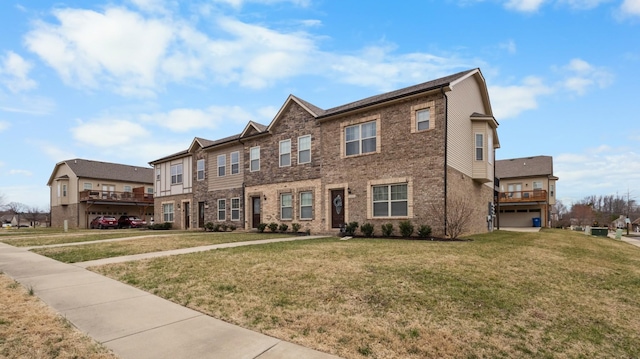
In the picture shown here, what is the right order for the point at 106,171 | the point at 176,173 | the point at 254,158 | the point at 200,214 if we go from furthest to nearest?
the point at 106,171
the point at 176,173
the point at 200,214
the point at 254,158

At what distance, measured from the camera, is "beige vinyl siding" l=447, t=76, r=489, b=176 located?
1573cm

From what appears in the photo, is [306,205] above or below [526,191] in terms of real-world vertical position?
below

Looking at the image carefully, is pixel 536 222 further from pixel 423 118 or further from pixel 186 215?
pixel 186 215

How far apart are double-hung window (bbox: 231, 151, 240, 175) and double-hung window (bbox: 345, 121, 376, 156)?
31.0ft

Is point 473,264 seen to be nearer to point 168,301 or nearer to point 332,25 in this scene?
point 168,301

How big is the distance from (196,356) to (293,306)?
1879mm

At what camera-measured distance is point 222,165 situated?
25.5 meters

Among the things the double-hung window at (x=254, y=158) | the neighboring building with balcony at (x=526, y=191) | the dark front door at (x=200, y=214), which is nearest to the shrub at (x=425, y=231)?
the double-hung window at (x=254, y=158)

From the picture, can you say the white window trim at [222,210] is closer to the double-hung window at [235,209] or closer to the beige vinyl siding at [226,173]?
the double-hung window at [235,209]

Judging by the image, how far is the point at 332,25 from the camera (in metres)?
13.3

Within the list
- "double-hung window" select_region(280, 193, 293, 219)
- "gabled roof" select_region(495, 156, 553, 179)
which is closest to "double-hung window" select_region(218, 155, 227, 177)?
"double-hung window" select_region(280, 193, 293, 219)

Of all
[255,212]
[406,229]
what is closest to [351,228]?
[406,229]

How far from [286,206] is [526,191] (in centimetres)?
2617

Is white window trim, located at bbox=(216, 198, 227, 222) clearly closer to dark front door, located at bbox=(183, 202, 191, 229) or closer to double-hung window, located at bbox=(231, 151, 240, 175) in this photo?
double-hung window, located at bbox=(231, 151, 240, 175)
